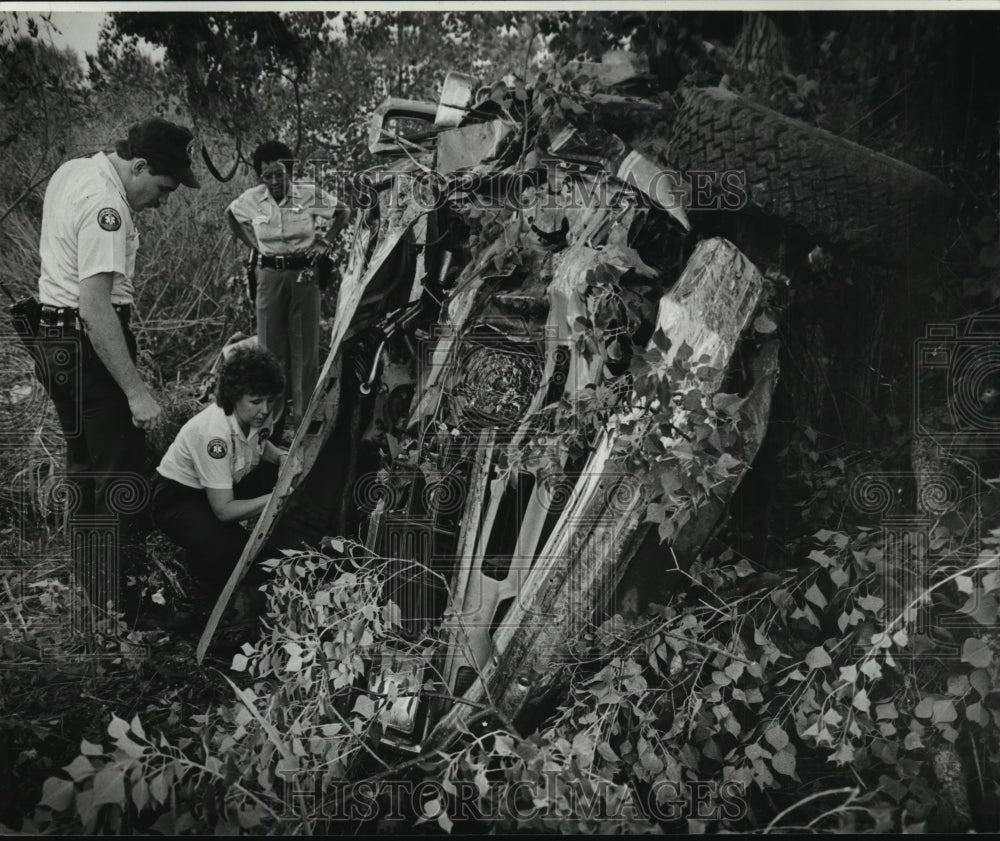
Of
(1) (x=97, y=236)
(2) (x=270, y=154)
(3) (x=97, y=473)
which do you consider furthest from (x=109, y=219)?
(3) (x=97, y=473)

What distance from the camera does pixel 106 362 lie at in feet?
11.7

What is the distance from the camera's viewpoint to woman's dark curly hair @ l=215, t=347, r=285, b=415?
3.61m

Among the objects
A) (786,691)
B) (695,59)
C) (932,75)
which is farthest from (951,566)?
(695,59)

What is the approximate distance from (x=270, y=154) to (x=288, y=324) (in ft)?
1.98

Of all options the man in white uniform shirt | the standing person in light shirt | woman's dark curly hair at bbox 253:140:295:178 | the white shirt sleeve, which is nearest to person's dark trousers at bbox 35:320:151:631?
the man in white uniform shirt

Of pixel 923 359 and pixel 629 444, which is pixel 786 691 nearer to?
pixel 629 444

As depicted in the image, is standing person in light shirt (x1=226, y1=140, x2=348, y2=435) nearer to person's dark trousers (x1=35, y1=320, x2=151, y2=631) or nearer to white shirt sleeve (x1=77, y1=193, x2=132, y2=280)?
white shirt sleeve (x1=77, y1=193, x2=132, y2=280)

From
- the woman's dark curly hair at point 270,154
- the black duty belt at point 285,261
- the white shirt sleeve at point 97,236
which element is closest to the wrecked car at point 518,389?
the black duty belt at point 285,261

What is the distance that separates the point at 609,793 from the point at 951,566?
1.43 metres

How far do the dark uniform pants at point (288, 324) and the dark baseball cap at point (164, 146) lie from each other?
1.43 feet

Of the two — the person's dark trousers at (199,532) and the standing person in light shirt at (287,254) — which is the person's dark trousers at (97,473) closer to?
the person's dark trousers at (199,532)

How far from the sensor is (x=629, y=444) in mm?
3430

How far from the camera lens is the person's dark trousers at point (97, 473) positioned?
357cm

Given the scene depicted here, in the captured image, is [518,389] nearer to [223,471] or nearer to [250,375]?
[250,375]
